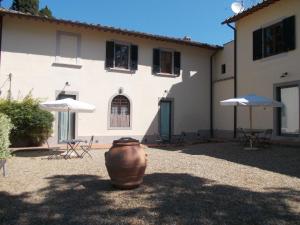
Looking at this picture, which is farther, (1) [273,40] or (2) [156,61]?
(2) [156,61]

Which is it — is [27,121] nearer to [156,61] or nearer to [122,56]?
[122,56]

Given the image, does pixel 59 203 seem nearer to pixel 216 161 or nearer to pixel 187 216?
pixel 187 216

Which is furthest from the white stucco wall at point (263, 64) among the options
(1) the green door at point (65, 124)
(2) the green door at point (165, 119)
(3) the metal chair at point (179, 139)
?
(1) the green door at point (65, 124)

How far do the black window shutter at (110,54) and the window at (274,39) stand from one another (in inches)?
254

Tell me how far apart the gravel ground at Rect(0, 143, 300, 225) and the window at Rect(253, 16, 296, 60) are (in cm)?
562

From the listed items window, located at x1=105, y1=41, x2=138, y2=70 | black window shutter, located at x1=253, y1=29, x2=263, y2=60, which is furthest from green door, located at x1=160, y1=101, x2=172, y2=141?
black window shutter, located at x1=253, y1=29, x2=263, y2=60

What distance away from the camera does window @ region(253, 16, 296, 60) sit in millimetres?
12930

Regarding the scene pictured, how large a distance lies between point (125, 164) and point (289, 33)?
9905mm

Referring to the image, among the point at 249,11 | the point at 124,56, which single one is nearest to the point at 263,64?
the point at 249,11

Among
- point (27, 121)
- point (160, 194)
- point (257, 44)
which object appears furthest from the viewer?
point (257, 44)

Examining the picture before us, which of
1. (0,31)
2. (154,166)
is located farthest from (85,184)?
(0,31)

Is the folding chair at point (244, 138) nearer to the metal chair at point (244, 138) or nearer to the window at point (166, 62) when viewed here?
the metal chair at point (244, 138)

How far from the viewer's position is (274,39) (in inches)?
549

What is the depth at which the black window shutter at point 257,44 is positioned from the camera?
14.5 metres
